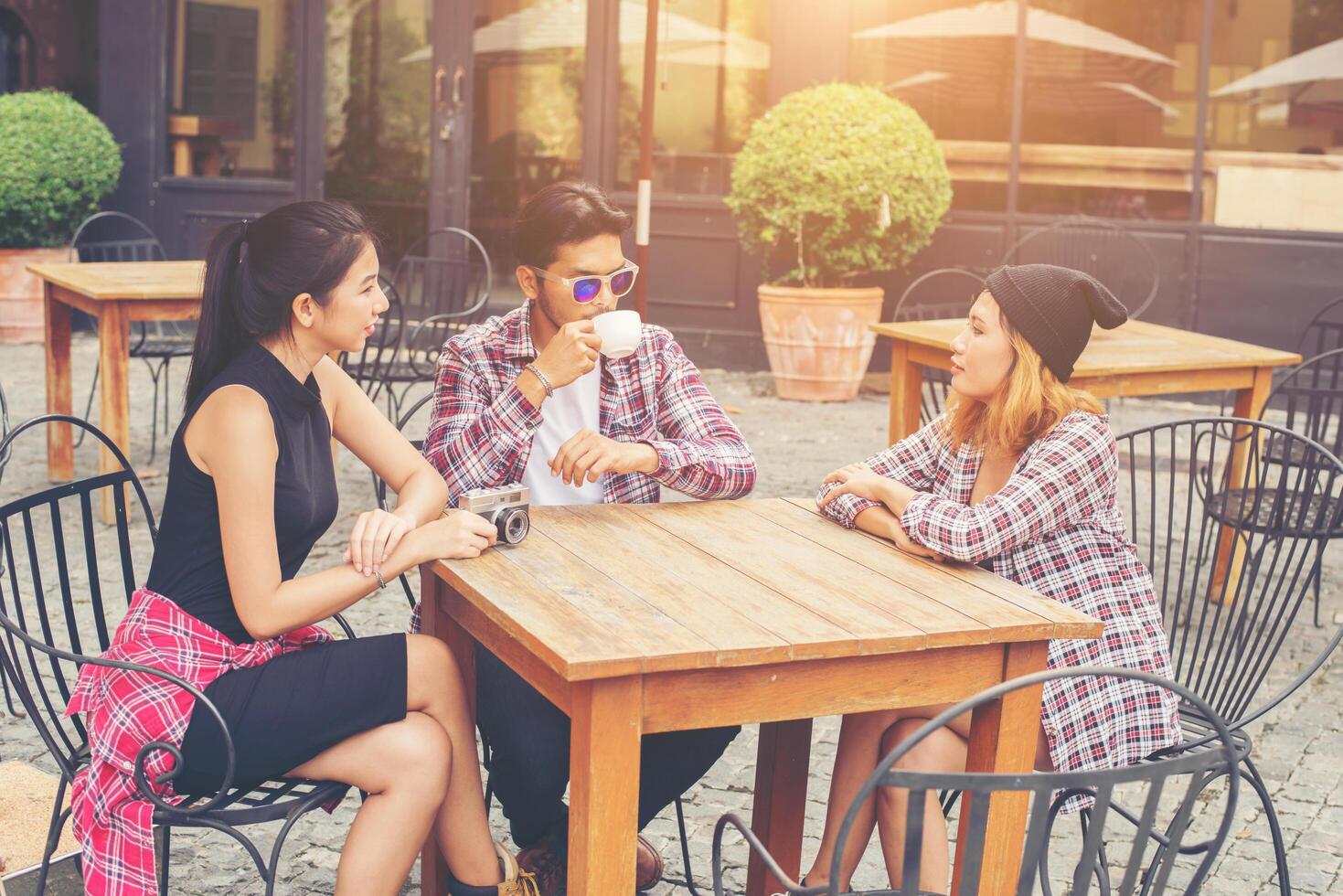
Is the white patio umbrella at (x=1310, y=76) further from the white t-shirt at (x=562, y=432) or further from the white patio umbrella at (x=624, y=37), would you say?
the white t-shirt at (x=562, y=432)

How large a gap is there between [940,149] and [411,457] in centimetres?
680

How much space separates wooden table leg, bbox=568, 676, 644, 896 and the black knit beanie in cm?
117

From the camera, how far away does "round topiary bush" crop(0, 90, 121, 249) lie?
9719mm

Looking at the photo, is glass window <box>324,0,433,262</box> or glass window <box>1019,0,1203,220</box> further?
glass window <box>324,0,433,262</box>

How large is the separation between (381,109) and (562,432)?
7591 millimetres

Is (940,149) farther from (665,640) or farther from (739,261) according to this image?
(665,640)

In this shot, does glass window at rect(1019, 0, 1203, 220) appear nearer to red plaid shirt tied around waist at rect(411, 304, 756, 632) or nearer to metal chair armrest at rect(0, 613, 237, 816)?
red plaid shirt tied around waist at rect(411, 304, 756, 632)

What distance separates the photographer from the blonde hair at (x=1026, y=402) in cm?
281

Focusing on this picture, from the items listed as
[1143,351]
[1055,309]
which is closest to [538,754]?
[1055,309]

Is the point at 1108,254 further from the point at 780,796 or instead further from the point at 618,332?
the point at 780,796

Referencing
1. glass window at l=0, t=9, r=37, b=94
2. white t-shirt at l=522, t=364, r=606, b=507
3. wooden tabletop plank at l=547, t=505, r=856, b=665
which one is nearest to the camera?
wooden tabletop plank at l=547, t=505, r=856, b=665

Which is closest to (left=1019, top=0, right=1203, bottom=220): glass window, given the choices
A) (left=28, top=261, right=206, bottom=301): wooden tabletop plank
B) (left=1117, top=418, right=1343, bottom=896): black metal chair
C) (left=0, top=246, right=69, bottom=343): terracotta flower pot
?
(left=1117, top=418, right=1343, bottom=896): black metal chair

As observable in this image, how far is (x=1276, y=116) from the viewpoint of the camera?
869 centimetres

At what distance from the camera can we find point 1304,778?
3863 millimetres
